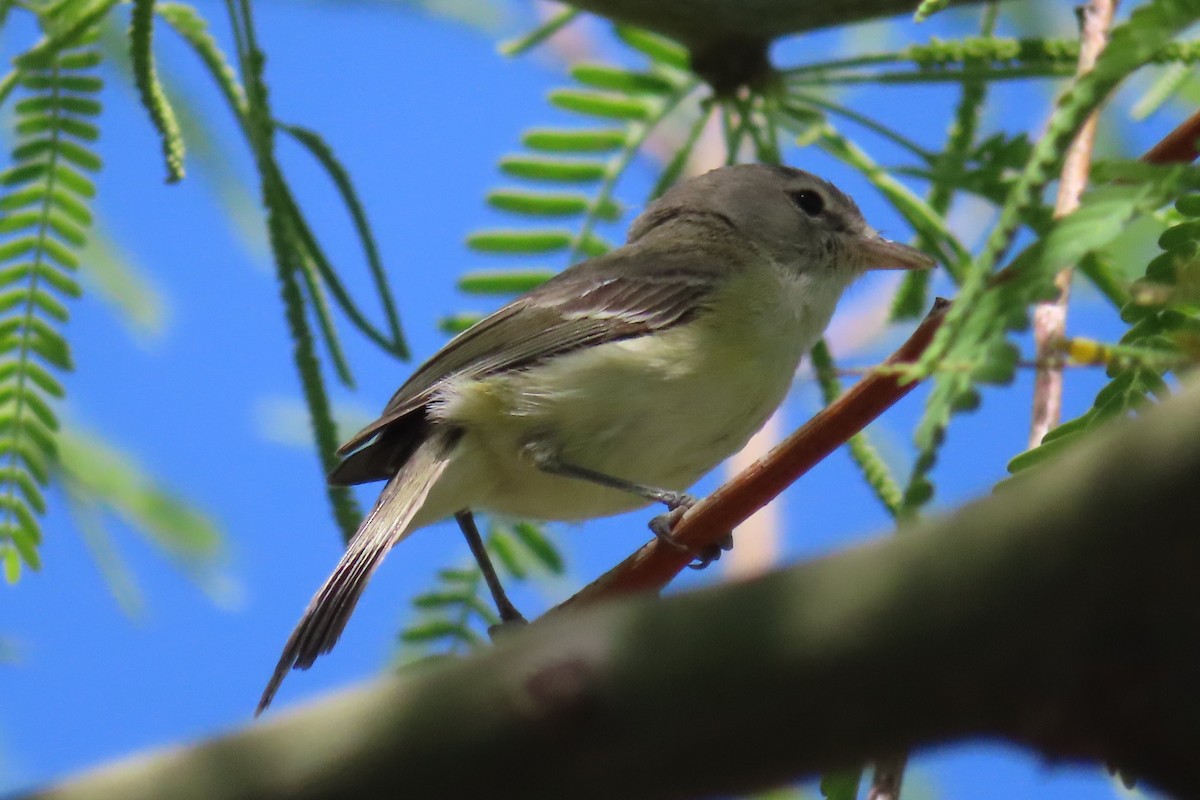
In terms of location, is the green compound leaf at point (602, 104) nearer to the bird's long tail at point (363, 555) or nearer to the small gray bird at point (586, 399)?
the small gray bird at point (586, 399)

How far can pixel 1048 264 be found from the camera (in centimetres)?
117

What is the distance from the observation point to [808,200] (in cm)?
461

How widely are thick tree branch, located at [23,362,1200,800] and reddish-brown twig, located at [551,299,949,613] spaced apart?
0.57m

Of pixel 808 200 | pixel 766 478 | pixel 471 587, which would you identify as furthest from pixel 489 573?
pixel 808 200

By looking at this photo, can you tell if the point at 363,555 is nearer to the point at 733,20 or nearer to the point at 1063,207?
the point at 733,20

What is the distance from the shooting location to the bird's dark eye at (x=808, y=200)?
458 centimetres

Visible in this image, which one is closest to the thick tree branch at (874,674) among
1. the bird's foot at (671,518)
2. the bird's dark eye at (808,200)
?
the bird's foot at (671,518)

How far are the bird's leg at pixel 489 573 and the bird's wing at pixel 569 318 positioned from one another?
332 mm

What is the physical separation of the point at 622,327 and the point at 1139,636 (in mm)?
2958

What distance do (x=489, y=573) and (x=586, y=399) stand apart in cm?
52

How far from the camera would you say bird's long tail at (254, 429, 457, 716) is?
2.92m

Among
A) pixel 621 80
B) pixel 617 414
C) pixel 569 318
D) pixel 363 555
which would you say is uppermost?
pixel 621 80

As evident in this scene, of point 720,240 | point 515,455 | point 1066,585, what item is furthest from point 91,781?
point 720,240

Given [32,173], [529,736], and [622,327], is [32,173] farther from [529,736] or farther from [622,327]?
[529,736]
